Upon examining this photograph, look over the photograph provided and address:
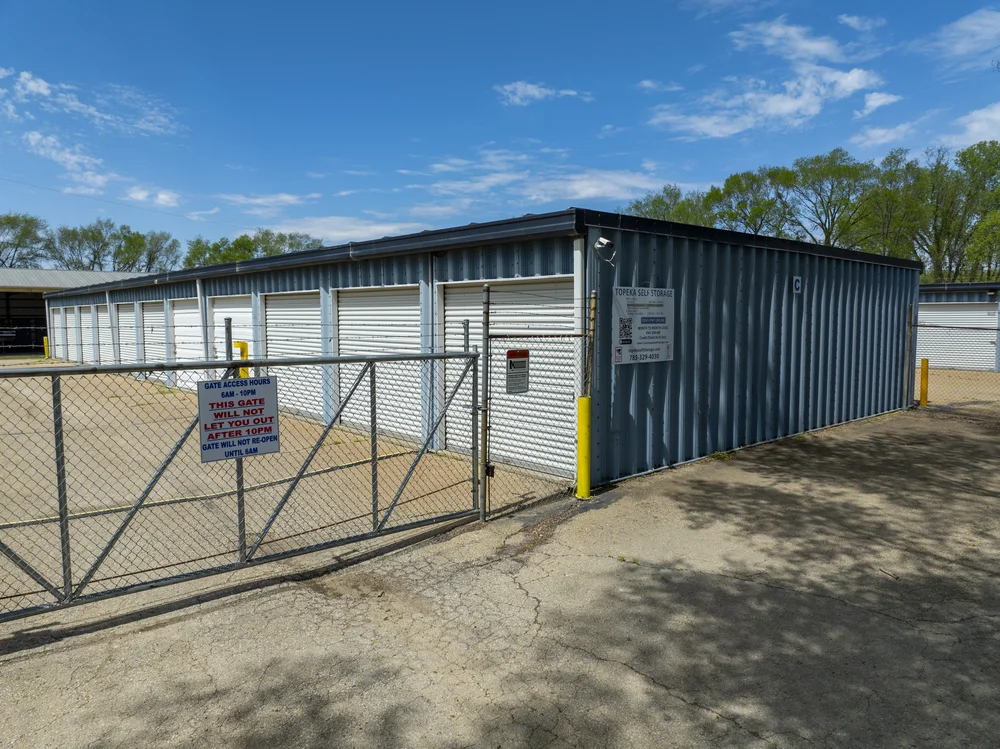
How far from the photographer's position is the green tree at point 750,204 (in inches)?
1827

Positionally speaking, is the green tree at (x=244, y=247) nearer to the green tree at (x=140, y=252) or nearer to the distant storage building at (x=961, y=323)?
the green tree at (x=140, y=252)

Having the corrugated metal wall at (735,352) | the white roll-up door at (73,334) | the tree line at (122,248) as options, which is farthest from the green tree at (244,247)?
the corrugated metal wall at (735,352)

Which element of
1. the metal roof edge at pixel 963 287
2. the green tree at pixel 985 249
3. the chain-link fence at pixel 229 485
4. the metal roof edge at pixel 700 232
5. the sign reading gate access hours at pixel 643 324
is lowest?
the chain-link fence at pixel 229 485

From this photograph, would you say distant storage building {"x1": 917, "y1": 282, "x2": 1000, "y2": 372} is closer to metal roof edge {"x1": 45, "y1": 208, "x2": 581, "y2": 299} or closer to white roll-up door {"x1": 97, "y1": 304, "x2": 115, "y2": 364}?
metal roof edge {"x1": 45, "y1": 208, "x2": 581, "y2": 299}

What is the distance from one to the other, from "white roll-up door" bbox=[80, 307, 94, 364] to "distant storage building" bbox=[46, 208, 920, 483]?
1780 centimetres

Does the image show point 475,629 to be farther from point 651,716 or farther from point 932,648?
point 932,648

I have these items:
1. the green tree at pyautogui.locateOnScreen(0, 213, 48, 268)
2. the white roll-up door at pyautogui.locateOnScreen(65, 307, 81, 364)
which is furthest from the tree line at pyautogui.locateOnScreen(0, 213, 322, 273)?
the white roll-up door at pyautogui.locateOnScreen(65, 307, 81, 364)

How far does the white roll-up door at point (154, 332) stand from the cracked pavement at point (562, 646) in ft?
58.2

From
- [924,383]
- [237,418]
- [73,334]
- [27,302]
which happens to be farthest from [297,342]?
[27,302]

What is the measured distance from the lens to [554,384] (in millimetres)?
8062

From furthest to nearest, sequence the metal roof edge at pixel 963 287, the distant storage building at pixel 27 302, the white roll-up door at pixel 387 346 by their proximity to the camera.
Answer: the distant storage building at pixel 27 302, the metal roof edge at pixel 963 287, the white roll-up door at pixel 387 346

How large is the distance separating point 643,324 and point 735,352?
2270 mm

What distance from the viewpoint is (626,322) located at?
770 cm

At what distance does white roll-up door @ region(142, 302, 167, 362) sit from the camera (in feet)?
67.2
